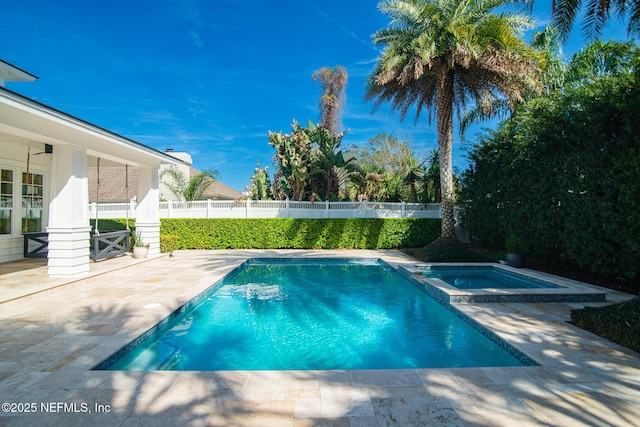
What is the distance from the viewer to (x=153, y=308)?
575cm

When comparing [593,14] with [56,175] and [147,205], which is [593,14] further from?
[147,205]

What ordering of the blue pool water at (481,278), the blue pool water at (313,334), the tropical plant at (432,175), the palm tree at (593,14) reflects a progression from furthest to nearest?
the tropical plant at (432,175)
the blue pool water at (481,278)
the palm tree at (593,14)
the blue pool water at (313,334)

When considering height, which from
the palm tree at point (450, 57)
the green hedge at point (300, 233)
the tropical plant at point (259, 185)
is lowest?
the green hedge at point (300, 233)

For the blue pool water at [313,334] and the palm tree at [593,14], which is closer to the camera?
the blue pool water at [313,334]

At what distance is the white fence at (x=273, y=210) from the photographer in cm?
1612

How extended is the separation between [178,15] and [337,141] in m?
9.83

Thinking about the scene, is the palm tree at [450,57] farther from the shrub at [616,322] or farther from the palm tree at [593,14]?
the shrub at [616,322]

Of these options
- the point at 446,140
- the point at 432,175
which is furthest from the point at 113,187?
the point at 446,140

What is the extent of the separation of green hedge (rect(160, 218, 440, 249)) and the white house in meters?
3.15

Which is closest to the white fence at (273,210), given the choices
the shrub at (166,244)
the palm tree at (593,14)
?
the shrub at (166,244)

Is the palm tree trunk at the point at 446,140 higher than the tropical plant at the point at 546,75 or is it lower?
lower

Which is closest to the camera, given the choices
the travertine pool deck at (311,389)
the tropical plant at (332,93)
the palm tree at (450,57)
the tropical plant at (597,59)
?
the travertine pool deck at (311,389)

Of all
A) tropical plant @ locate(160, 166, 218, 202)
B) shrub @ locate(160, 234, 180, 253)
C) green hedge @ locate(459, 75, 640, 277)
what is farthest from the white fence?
green hedge @ locate(459, 75, 640, 277)

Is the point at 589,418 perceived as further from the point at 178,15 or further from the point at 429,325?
the point at 178,15
